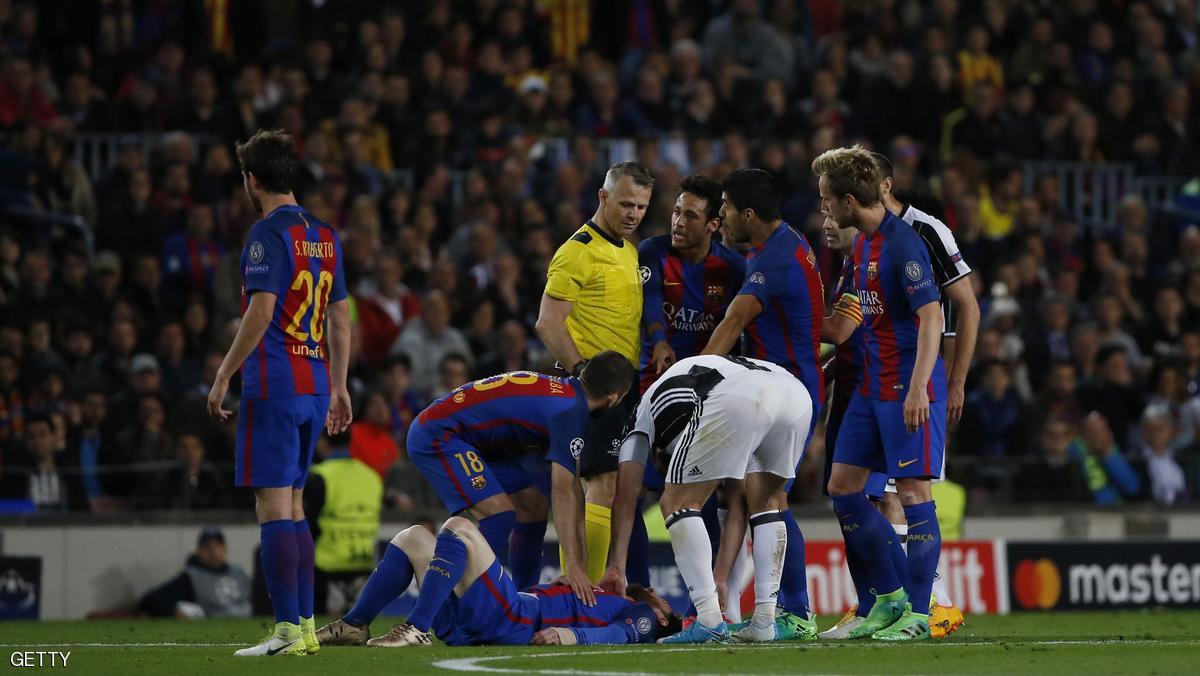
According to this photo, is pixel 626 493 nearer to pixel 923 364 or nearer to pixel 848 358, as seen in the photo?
pixel 848 358

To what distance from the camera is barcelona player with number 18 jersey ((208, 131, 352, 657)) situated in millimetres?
9805

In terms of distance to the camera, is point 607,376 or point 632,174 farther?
point 632,174

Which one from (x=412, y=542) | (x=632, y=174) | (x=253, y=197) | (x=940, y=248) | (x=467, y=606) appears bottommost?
(x=467, y=606)

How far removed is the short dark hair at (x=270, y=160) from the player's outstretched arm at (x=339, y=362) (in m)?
0.73

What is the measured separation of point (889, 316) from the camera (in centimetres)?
1123

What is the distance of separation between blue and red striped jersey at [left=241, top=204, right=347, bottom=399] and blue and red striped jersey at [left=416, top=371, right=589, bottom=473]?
104 centimetres

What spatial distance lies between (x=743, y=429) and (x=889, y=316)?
1.35 m

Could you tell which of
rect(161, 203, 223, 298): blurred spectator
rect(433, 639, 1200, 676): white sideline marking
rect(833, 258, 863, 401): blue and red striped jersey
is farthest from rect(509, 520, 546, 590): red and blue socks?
rect(161, 203, 223, 298): blurred spectator

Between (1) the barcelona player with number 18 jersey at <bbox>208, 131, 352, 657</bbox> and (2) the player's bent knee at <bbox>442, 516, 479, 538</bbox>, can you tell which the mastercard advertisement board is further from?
(1) the barcelona player with number 18 jersey at <bbox>208, 131, 352, 657</bbox>

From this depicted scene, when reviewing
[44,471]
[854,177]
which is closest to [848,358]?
[854,177]

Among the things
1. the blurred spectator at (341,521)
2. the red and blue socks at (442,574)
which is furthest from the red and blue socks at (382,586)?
the blurred spectator at (341,521)

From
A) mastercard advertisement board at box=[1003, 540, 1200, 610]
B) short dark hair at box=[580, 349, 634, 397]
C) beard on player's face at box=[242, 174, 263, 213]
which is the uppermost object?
beard on player's face at box=[242, 174, 263, 213]

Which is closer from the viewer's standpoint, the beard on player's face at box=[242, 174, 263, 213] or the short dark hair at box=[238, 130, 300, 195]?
the short dark hair at box=[238, 130, 300, 195]

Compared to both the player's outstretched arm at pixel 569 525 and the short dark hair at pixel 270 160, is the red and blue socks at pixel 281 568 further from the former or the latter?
the short dark hair at pixel 270 160
